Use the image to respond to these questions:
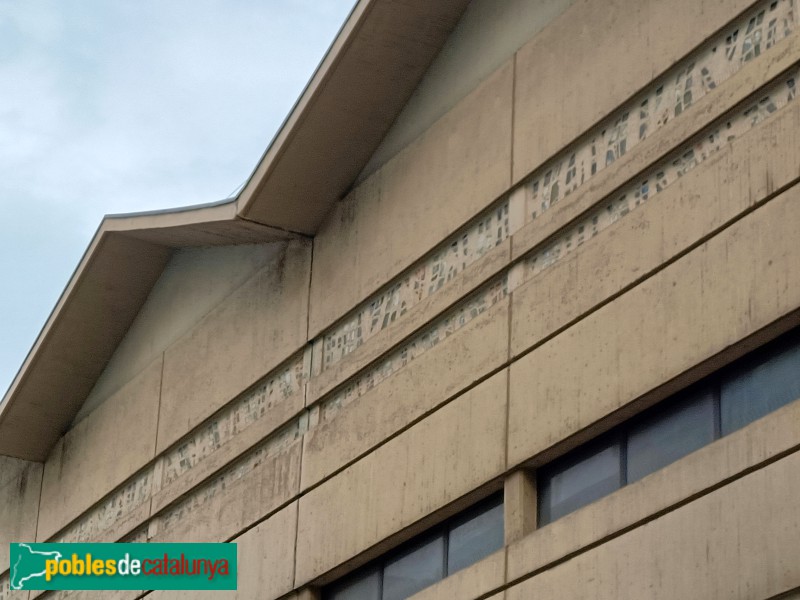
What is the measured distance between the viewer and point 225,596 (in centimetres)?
1391

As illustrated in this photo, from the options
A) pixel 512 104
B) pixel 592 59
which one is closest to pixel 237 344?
pixel 512 104

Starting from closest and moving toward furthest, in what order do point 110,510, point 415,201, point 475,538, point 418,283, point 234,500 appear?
point 475,538, point 418,283, point 415,201, point 234,500, point 110,510

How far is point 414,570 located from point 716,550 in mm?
3585

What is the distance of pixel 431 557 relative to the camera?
11.7 m

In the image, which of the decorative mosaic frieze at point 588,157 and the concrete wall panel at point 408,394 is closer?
the decorative mosaic frieze at point 588,157

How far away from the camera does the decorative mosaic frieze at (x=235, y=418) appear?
14.0m

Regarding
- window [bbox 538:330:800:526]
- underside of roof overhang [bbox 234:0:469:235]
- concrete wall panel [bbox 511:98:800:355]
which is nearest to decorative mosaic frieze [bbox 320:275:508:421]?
concrete wall panel [bbox 511:98:800:355]

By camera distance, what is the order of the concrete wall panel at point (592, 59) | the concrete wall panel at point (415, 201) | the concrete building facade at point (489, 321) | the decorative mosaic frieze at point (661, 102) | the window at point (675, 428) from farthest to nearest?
the concrete wall panel at point (415, 201) → the concrete wall panel at point (592, 59) → the decorative mosaic frieze at point (661, 102) → the concrete building facade at point (489, 321) → the window at point (675, 428)

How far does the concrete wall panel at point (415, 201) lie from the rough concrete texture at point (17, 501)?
244 inches

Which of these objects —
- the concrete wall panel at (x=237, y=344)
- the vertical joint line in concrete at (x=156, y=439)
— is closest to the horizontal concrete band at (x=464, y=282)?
the concrete wall panel at (x=237, y=344)

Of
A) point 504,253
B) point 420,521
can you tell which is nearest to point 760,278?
point 504,253

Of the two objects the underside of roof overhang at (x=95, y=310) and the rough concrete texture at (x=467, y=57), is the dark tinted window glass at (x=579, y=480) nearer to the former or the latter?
the rough concrete texture at (x=467, y=57)

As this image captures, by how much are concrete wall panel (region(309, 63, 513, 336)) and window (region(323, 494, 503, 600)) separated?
7.36 ft

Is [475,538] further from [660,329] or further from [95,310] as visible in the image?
[95,310]
